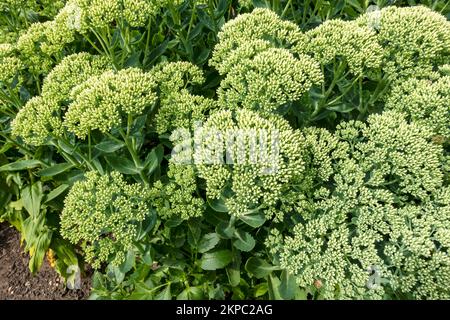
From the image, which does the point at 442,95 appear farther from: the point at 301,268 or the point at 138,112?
the point at 138,112

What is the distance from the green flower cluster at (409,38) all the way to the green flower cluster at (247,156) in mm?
864

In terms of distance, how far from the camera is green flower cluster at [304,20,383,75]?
92.0 inches

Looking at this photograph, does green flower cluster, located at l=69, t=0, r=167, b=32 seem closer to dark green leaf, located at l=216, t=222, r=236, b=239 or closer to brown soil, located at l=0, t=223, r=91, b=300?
dark green leaf, located at l=216, t=222, r=236, b=239

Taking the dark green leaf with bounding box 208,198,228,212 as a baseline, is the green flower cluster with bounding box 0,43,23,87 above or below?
above

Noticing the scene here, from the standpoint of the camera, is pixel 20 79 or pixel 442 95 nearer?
pixel 442 95

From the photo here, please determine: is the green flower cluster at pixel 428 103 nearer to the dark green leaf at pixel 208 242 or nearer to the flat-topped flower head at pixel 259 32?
the flat-topped flower head at pixel 259 32

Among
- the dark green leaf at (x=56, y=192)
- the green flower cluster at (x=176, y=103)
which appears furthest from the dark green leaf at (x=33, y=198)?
the green flower cluster at (x=176, y=103)

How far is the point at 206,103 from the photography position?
2.44 metres

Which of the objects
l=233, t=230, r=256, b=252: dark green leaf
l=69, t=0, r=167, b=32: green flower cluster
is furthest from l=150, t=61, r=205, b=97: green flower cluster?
l=233, t=230, r=256, b=252: dark green leaf

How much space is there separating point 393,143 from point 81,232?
177cm

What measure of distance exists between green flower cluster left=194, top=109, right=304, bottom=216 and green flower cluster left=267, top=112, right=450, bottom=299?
28 centimetres

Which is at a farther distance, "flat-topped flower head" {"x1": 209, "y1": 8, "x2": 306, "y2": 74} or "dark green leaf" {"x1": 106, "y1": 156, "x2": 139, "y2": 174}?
"flat-topped flower head" {"x1": 209, "y1": 8, "x2": 306, "y2": 74}

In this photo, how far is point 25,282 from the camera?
3.89m
